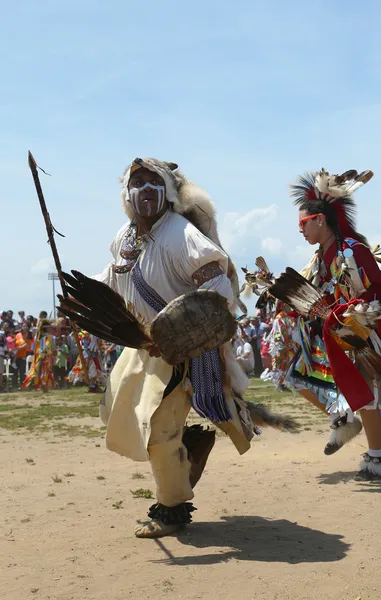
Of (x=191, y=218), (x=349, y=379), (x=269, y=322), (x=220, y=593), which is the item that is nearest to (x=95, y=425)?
(x=349, y=379)

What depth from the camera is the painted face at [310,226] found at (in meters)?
5.86

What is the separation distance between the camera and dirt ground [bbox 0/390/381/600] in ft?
11.1

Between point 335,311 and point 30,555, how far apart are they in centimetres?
260

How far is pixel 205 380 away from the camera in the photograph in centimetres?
424

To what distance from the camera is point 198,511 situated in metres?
4.85

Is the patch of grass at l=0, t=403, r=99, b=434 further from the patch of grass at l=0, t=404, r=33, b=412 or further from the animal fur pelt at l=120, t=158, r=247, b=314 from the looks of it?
the animal fur pelt at l=120, t=158, r=247, b=314

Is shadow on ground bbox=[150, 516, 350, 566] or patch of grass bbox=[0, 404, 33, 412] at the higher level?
patch of grass bbox=[0, 404, 33, 412]

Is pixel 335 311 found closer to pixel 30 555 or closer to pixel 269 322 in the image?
pixel 30 555

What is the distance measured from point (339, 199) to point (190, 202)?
173 cm

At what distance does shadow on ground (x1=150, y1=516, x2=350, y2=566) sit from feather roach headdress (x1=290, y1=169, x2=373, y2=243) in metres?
2.31

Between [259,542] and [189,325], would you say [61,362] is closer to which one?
[259,542]

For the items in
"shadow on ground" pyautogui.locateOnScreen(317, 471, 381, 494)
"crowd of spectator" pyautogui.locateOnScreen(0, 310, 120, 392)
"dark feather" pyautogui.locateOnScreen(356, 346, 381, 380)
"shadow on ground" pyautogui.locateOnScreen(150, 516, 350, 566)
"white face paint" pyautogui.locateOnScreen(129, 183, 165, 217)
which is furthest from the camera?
"crowd of spectator" pyautogui.locateOnScreen(0, 310, 120, 392)

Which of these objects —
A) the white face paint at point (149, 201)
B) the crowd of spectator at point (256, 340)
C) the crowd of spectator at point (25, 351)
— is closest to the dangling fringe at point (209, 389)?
the white face paint at point (149, 201)

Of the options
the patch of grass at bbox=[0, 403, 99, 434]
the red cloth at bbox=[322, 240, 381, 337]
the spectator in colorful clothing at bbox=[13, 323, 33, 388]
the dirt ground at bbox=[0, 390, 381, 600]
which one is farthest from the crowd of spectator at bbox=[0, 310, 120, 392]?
the red cloth at bbox=[322, 240, 381, 337]
